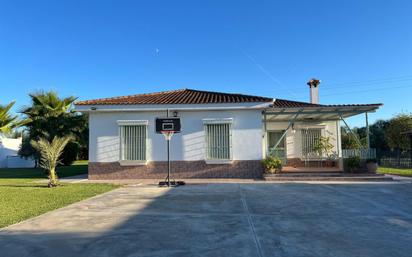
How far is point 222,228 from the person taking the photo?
20.0 ft

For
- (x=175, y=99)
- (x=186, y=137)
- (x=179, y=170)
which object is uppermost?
(x=175, y=99)

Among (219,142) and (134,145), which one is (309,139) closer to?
(219,142)

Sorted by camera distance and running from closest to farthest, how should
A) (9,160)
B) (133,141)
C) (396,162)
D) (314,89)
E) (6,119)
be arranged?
1. (6,119)
2. (133,141)
3. (314,89)
4. (396,162)
5. (9,160)

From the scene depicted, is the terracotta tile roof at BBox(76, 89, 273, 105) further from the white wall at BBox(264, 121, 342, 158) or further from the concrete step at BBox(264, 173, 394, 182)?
the white wall at BBox(264, 121, 342, 158)

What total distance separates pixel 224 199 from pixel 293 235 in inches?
163

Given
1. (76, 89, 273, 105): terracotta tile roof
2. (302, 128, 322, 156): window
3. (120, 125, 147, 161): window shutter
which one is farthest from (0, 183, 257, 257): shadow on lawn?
(302, 128, 322, 156): window

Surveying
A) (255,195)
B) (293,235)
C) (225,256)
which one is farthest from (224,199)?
(225,256)

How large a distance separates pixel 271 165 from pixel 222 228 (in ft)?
31.9

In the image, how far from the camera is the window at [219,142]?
52.5ft

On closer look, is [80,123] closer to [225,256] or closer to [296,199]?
[296,199]

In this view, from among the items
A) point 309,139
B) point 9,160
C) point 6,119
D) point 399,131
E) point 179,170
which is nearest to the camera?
point 6,119

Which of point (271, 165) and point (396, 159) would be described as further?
point (396, 159)

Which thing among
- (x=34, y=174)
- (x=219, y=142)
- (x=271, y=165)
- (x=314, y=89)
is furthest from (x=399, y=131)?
(x=34, y=174)

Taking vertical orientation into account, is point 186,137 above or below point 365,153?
above
